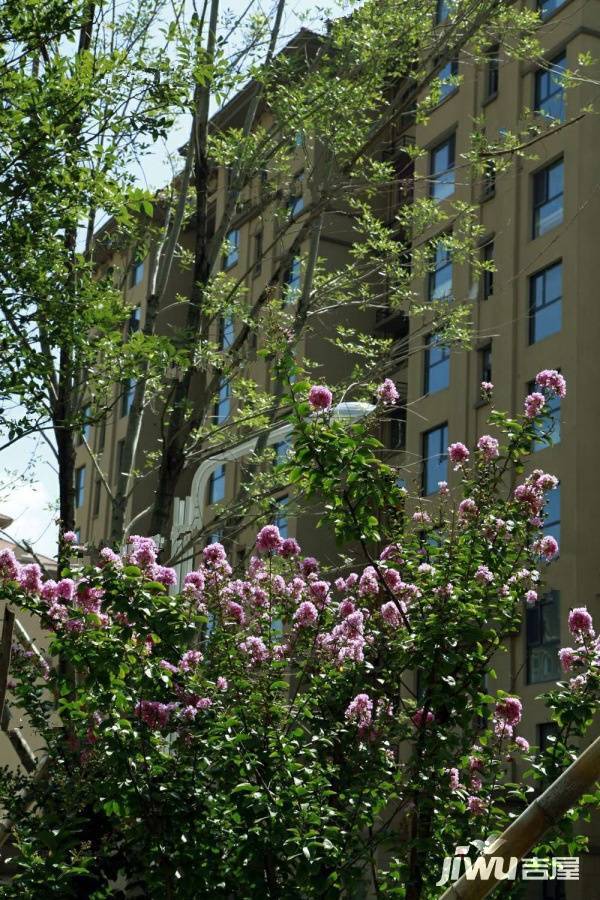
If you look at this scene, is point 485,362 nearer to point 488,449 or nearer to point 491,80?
point 491,80

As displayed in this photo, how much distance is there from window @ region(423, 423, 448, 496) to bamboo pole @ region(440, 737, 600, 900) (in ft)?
83.1

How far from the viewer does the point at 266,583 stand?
8250 millimetres

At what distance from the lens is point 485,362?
94.7ft

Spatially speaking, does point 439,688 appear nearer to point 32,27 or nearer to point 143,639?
point 143,639

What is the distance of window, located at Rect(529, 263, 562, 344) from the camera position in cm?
2645

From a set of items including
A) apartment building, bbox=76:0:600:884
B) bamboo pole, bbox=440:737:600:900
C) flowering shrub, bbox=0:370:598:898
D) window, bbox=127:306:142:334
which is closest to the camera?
bamboo pole, bbox=440:737:600:900

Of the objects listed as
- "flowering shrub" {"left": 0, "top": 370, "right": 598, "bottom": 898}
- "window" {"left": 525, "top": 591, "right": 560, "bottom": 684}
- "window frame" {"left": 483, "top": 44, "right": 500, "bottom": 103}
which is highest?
"window frame" {"left": 483, "top": 44, "right": 500, "bottom": 103}

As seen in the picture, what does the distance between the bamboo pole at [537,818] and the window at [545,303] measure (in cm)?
2373

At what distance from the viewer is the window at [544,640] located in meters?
24.5

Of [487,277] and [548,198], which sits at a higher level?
[548,198]

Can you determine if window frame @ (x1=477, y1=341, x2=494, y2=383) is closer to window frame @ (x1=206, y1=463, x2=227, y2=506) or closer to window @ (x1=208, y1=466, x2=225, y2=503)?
window frame @ (x1=206, y1=463, x2=227, y2=506)

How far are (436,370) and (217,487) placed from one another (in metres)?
12.1

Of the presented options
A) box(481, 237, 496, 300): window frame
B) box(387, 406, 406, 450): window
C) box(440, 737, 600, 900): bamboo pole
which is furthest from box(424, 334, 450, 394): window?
box(440, 737, 600, 900): bamboo pole

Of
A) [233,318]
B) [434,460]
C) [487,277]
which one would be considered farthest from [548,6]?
[233,318]
